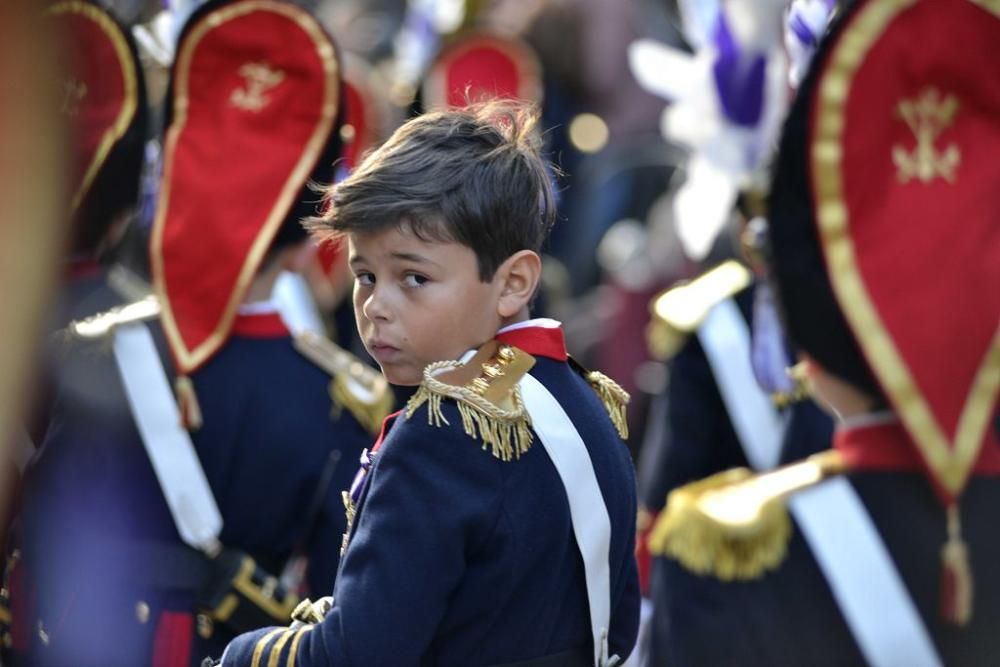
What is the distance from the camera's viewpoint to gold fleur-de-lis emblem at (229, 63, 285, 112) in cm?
365

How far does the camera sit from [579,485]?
2221mm

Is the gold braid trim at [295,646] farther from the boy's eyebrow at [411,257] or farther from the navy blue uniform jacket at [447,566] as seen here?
the boy's eyebrow at [411,257]

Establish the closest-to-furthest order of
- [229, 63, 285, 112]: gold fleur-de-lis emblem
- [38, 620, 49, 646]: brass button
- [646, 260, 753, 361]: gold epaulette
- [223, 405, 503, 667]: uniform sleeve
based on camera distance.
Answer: [223, 405, 503, 667]: uniform sleeve
[38, 620, 49, 646]: brass button
[229, 63, 285, 112]: gold fleur-de-lis emblem
[646, 260, 753, 361]: gold epaulette

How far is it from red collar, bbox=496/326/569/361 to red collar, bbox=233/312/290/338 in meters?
1.39

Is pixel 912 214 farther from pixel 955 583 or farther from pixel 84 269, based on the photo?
pixel 84 269

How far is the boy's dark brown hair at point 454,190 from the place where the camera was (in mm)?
2230

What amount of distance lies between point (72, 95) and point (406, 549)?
0.85 m

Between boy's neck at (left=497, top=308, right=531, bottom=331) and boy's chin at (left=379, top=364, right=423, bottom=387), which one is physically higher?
boy's neck at (left=497, top=308, right=531, bottom=331)

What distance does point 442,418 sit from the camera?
2.13 meters

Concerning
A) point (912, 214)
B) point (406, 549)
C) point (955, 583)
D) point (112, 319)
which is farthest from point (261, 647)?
point (112, 319)

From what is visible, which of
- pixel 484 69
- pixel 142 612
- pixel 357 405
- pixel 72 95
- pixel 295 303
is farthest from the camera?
pixel 484 69

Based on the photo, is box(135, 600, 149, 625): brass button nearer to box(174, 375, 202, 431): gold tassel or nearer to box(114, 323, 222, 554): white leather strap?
box(114, 323, 222, 554): white leather strap

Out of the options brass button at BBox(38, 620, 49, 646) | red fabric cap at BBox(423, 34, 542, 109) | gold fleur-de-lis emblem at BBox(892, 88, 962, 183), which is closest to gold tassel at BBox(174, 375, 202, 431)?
brass button at BBox(38, 620, 49, 646)

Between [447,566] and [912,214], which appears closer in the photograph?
[447,566]
